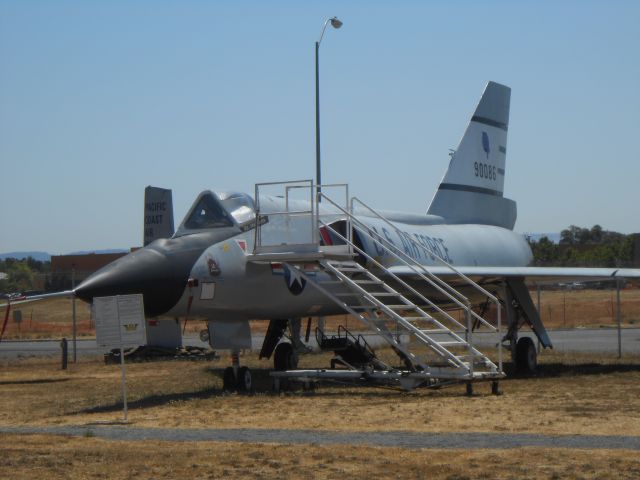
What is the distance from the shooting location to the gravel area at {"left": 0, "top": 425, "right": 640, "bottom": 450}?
33.5ft

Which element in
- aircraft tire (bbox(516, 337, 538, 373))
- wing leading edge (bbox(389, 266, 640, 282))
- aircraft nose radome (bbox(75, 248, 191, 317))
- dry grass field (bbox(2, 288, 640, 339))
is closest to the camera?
aircraft nose radome (bbox(75, 248, 191, 317))

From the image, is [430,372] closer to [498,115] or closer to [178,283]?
[178,283]

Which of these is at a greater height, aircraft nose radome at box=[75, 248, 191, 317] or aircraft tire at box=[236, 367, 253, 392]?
aircraft nose radome at box=[75, 248, 191, 317]

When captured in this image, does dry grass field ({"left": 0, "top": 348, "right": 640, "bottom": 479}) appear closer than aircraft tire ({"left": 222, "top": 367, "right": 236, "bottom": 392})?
Yes

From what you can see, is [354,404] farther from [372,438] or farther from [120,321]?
[372,438]

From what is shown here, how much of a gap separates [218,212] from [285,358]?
4.52 m

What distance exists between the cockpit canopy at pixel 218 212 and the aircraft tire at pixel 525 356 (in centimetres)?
642

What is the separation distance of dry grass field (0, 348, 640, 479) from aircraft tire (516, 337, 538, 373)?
15.4 inches

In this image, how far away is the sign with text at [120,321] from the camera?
14297 millimetres

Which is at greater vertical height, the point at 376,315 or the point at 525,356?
the point at 376,315

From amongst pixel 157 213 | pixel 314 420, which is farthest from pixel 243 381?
pixel 157 213

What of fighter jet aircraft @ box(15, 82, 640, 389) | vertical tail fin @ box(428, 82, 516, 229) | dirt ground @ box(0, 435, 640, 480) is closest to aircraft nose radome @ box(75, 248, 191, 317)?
fighter jet aircraft @ box(15, 82, 640, 389)

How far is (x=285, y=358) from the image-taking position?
67.9 feet

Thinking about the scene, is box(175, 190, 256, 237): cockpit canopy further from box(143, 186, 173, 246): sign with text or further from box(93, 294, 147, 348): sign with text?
box(143, 186, 173, 246): sign with text
